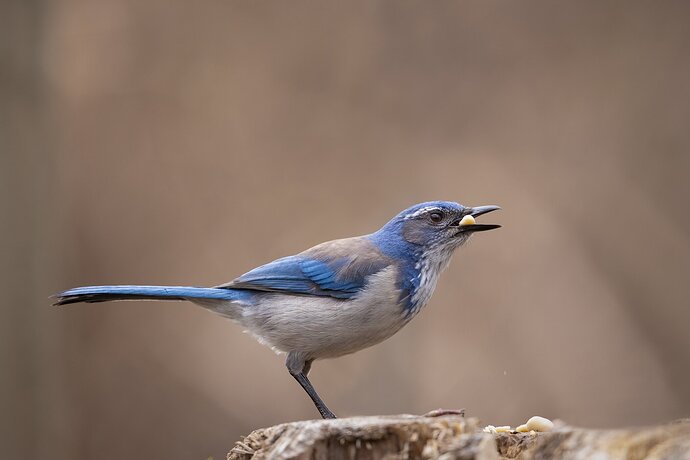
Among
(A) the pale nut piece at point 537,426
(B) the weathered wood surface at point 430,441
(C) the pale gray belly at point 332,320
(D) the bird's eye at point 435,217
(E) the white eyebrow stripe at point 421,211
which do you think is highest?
(E) the white eyebrow stripe at point 421,211

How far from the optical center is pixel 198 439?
10.9 meters

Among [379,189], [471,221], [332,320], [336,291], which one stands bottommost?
[332,320]

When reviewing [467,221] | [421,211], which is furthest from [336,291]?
[467,221]

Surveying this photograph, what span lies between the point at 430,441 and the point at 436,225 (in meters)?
2.60

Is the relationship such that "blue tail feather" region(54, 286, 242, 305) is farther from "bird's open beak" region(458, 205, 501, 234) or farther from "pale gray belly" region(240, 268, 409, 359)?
"bird's open beak" region(458, 205, 501, 234)

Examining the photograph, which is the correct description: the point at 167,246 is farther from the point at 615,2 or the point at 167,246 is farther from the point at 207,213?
the point at 615,2

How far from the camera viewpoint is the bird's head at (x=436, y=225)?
6.12 metres

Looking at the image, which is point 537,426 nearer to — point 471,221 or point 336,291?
point 336,291

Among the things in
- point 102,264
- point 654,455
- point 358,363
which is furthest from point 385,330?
point 102,264

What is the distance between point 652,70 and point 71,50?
6866 millimetres

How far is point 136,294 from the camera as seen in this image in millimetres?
5527

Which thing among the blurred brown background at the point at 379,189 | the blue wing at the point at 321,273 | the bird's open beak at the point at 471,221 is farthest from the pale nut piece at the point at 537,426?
the blurred brown background at the point at 379,189

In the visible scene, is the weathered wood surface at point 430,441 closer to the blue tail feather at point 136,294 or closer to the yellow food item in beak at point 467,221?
the blue tail feather at point 136,294

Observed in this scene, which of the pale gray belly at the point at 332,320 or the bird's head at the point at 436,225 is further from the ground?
the bird's head at the point at 436,225
